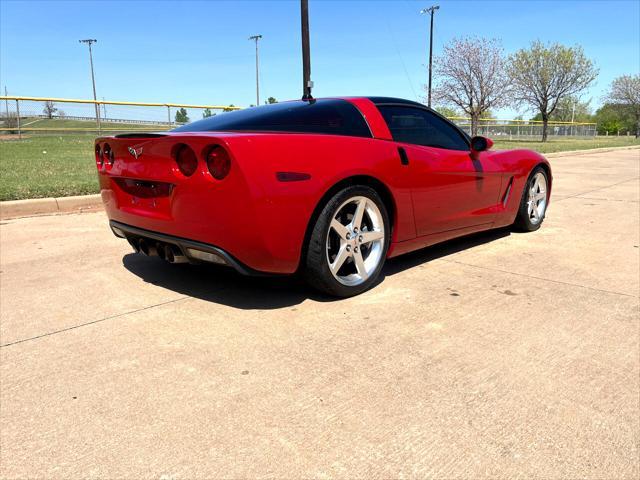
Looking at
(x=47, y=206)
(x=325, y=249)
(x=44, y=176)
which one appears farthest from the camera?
(x=44, y=176)

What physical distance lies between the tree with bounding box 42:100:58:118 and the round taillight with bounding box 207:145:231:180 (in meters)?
21.6

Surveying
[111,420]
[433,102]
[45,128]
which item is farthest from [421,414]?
[433,102]

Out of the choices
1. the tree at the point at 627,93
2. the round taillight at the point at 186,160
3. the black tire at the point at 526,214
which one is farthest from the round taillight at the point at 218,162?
the tree at the point at 627,93

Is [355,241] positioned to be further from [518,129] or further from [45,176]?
[518,129]

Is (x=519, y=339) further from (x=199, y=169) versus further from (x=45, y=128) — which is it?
(x=45, y=128)

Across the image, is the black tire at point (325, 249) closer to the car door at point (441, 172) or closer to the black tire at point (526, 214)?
the car door at point (441, 172)

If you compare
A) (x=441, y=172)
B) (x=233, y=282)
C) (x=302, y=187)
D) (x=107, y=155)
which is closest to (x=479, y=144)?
(x=441, y=172)

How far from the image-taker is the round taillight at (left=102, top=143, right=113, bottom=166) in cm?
359

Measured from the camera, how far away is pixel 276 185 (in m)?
2.86

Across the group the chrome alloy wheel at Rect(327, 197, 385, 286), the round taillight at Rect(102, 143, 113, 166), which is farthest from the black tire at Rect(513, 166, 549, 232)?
the round taillight at Rect(102, 143, 113, 166)

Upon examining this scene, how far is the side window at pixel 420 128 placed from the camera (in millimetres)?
3840

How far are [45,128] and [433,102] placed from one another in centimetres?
2686

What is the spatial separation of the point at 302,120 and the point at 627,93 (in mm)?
67282

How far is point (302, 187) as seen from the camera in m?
2.96
